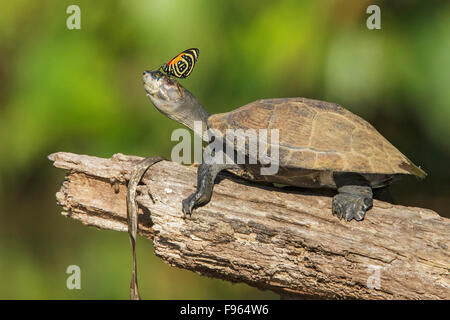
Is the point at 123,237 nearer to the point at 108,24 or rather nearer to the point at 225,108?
the point at 225,108

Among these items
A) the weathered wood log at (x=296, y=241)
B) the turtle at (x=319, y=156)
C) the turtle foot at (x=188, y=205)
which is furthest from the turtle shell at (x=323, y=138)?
the turtle foot at (x=188, y=205)

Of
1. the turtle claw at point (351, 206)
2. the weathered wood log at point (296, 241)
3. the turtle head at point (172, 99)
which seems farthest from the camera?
the turtle head at point (172, 99)

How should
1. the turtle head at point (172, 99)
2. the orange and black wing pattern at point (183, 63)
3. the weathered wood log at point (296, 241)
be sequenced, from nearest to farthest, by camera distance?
the weathered wood log at point (296, 241) → the orange and black wing pattern at point (183, 63) → the turtle head at point (172, 99)

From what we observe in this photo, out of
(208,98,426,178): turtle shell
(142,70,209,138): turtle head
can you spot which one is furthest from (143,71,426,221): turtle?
(142,70,209,138): turtle head

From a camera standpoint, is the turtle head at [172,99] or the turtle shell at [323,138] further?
the turtle head at [172,99]

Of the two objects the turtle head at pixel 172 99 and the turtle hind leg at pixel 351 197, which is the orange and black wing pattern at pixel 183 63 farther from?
the turtle hind leg at pixel 351 197

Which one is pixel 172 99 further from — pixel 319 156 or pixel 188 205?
pixel 319 156
